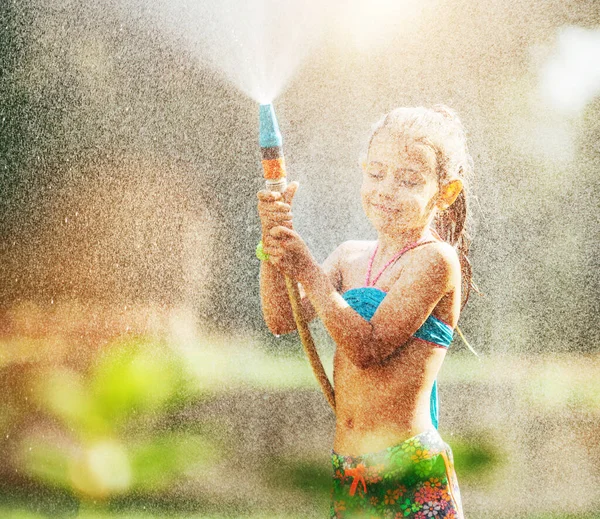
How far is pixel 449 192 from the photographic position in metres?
1.43

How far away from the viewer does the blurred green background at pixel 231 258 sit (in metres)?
2.00

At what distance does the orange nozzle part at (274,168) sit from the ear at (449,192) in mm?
295

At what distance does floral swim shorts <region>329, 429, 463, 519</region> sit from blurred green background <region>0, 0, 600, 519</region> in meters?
0.72

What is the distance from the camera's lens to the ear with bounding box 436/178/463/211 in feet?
4.67

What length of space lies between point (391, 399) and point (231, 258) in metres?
0.91

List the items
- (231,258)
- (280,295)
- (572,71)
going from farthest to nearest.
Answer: (231,258) → (572,71) → (280,295)

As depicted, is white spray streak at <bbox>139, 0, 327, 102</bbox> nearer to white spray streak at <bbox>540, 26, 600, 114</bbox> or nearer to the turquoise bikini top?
white spray streak at <bbox>540, 26, 600, 114</bbox>

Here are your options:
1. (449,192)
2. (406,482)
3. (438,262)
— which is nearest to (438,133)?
(449,192)

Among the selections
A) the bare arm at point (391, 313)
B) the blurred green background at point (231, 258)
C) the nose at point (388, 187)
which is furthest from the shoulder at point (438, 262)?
the blurred green background at point (231, 258)

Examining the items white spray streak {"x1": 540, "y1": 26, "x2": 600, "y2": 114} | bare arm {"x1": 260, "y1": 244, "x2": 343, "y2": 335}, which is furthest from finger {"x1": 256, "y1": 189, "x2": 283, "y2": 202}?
white spray streak {"x1": 540, "y1": 26, "x2": 600, "y2": 114}

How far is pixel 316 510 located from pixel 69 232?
3.54 ft

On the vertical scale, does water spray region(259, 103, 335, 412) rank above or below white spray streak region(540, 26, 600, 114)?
below

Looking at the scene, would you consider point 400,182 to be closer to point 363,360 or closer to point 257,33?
point 363,360

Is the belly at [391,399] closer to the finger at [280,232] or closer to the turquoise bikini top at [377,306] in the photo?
the turquoise bikini top at [377,306]
